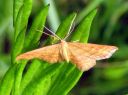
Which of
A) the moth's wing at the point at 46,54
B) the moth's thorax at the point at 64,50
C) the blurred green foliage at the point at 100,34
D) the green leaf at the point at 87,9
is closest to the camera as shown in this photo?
the moth's wing at the point at 46,54

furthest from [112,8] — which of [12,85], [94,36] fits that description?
[12,85]

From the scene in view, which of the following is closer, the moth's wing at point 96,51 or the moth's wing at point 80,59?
the moth's wing at point 80,59

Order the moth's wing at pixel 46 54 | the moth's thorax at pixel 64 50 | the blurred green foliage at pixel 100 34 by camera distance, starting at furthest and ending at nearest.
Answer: the blurred green foliage at pixel 100 34, the moth's thorax at pixel 64 50, the moth's wing at pixel 46 54

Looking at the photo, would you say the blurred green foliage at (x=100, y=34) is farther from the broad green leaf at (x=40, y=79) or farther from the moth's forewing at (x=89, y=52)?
the broad green leaf at (x=40, y=79)

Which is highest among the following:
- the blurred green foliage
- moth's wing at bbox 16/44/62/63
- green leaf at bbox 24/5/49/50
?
green leaf at bbox 24/5/49/50

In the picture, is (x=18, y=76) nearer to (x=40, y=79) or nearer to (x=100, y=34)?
(x=40, y=79)

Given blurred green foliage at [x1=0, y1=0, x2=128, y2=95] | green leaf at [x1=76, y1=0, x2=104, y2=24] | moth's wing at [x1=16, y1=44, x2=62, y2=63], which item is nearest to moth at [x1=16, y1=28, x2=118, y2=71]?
moth's wing at [x1=16, y1=44, x2=62, y2=63]

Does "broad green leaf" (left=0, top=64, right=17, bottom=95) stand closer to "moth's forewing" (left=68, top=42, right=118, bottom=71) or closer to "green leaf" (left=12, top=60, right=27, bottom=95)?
"green leaf" (left=12, top=60, right=27, bottom=95)

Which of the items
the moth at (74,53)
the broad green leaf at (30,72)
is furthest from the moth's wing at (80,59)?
the broad green leaf at (30,72)
